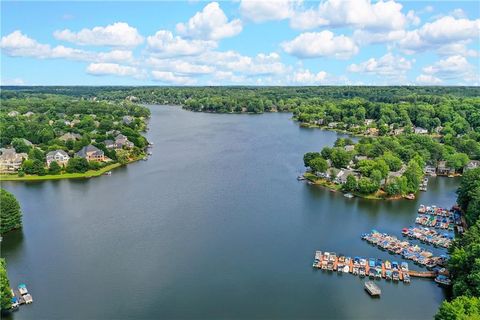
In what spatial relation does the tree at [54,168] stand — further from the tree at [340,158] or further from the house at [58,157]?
the tree at [340,158]

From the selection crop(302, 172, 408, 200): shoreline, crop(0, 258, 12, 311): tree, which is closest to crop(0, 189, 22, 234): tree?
crop(0, 258, 12, 311): tree

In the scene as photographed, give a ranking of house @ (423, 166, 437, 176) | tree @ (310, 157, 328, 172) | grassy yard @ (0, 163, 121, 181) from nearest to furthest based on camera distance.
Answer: tree @ (310, 157, 328, 172)
grassy yard @ (0, 163, 121, 181)
house @ (423, 166, 437, 176)

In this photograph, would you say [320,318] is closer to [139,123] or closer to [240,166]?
[240,166]

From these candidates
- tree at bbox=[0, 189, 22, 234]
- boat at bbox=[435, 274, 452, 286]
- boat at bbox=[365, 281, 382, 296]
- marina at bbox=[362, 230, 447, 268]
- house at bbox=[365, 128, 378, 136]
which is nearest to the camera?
boat at bbox=[365, 281, 382, 296]

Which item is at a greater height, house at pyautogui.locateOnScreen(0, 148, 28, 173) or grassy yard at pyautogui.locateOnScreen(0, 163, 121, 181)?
house at pyautogui.locateOnScreen(0, 148, 28, 173)

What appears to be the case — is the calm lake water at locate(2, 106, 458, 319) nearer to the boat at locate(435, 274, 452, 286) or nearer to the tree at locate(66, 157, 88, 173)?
the boat at locate(435, 274, 452, 286)

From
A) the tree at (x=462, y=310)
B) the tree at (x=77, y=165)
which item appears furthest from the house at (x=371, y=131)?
the tree at (x=462, y=310)
